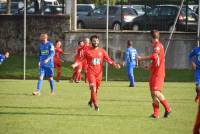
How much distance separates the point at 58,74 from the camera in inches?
1394

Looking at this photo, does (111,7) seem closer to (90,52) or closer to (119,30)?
(119,30)

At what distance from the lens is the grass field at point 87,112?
1634cm

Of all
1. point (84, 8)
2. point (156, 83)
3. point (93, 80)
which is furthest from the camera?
point (84, 8)

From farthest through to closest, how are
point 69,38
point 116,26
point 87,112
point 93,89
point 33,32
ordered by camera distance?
1. point 116,26
2. point 33,32
3. point 69,38
4. point 93,89
5. point 87,112

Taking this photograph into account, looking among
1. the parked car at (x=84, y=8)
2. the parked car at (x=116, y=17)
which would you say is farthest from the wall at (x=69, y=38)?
the parked car at (x=84, y=8)

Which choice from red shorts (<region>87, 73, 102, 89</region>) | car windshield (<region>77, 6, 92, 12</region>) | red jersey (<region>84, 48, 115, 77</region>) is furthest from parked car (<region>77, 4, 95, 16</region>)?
red shorts (<region>87, 73, 102, 89</region>)

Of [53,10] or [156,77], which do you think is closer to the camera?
[156,77]

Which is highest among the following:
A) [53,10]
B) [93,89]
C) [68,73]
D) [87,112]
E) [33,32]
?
[53,10]

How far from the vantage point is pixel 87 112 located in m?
20.2

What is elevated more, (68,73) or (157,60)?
(157,60)

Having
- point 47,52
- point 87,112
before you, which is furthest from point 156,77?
point 47,52

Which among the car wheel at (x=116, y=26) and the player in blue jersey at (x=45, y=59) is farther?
the car wheel at (x=116, y=26)

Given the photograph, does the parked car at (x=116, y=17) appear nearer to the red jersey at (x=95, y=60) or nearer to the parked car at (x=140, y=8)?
the parked car at (x=140, y=8)

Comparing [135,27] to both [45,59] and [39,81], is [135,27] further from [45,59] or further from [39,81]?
[39,81]
